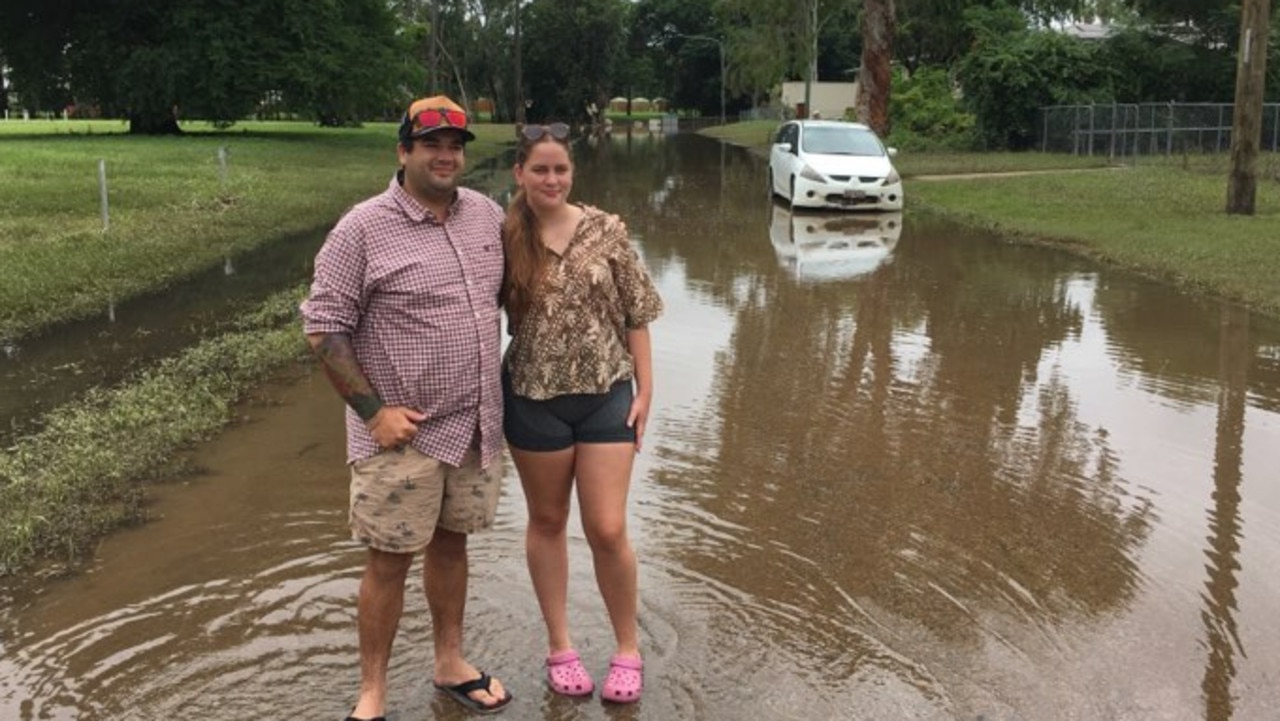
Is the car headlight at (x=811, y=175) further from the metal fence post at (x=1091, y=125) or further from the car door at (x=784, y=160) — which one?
the metal fence post at (x=1091, y=125)

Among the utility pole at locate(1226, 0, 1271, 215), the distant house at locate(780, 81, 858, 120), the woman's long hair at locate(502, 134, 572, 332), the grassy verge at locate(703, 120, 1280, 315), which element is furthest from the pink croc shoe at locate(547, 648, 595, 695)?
the distant house at locate(780, 81, 858, 120)

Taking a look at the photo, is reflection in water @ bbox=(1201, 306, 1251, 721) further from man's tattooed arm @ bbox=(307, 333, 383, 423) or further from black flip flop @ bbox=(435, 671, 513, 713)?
man's tattooed arm @ bbox=(307, 333, 383, 423)

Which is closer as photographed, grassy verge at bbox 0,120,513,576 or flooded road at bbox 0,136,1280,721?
flooded road at bbox 0,136,1280,721

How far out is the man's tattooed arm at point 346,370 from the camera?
2957mm

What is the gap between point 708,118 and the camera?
90.1 meters

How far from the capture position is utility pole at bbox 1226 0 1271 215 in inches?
573

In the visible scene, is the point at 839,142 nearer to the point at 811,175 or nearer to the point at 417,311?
the point at 811,175

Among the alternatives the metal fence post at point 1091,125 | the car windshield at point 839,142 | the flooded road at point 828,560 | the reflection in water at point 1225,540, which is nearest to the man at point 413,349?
the flooded road at point 828,560

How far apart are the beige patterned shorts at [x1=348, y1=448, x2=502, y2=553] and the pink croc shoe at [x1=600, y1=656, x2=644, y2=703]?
0.72 metres

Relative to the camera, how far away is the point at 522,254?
3168 millimetres

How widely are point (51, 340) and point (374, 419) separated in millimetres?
6246

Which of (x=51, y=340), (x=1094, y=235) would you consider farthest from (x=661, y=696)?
(x=1094, y=235)

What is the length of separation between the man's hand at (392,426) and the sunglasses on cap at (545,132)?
0.86 metres

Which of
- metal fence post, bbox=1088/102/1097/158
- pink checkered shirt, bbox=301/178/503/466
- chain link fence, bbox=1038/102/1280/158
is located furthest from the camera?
metal fence post, bbox=1088/102/1097/158
